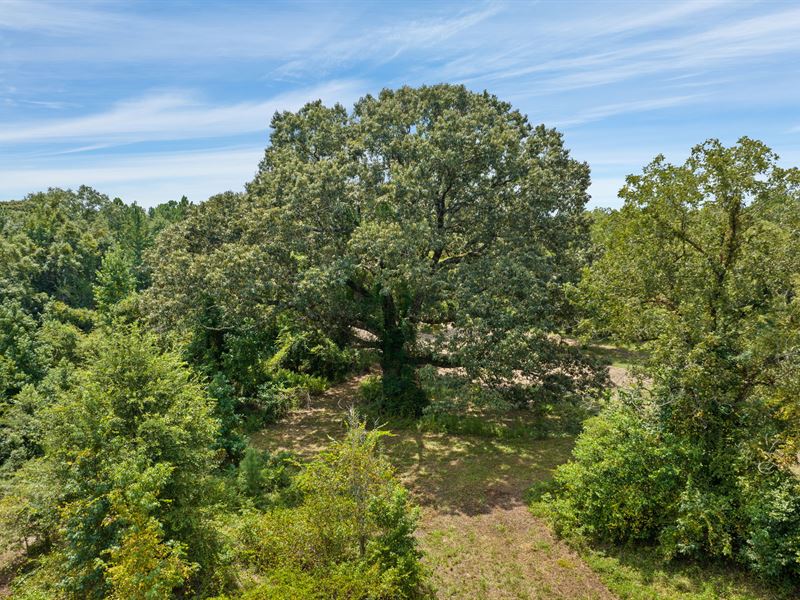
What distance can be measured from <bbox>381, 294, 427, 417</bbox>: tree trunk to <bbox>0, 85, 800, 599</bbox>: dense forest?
0.34 feet

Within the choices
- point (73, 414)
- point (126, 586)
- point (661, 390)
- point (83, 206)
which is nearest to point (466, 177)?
point (661, 390)

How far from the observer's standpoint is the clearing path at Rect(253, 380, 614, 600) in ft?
34.1

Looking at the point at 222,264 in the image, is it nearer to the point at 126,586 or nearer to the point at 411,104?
the point at 411,104

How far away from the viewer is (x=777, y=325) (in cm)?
1112

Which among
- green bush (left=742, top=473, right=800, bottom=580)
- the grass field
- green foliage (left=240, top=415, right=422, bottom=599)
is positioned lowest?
the grass field

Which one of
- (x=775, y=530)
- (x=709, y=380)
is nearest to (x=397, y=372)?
(x=709, y=380)

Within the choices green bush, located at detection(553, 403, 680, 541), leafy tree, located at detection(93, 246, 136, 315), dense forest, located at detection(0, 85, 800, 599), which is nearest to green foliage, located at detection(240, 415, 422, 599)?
dense forest, located at detection(0, 85, 800, 599)

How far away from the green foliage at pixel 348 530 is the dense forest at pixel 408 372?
0.06 metres

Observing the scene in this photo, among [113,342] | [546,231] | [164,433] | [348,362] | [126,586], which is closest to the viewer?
[126,586]

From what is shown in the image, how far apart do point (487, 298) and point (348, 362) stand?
12.5m

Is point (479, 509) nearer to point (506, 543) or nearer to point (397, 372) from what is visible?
point (506, 543)

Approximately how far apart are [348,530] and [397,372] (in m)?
12.1

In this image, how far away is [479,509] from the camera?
1343 cm

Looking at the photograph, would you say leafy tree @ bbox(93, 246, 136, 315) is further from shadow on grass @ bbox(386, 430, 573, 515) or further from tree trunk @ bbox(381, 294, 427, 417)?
shadow on grass @ bbox(386, 430, 573, 515)
